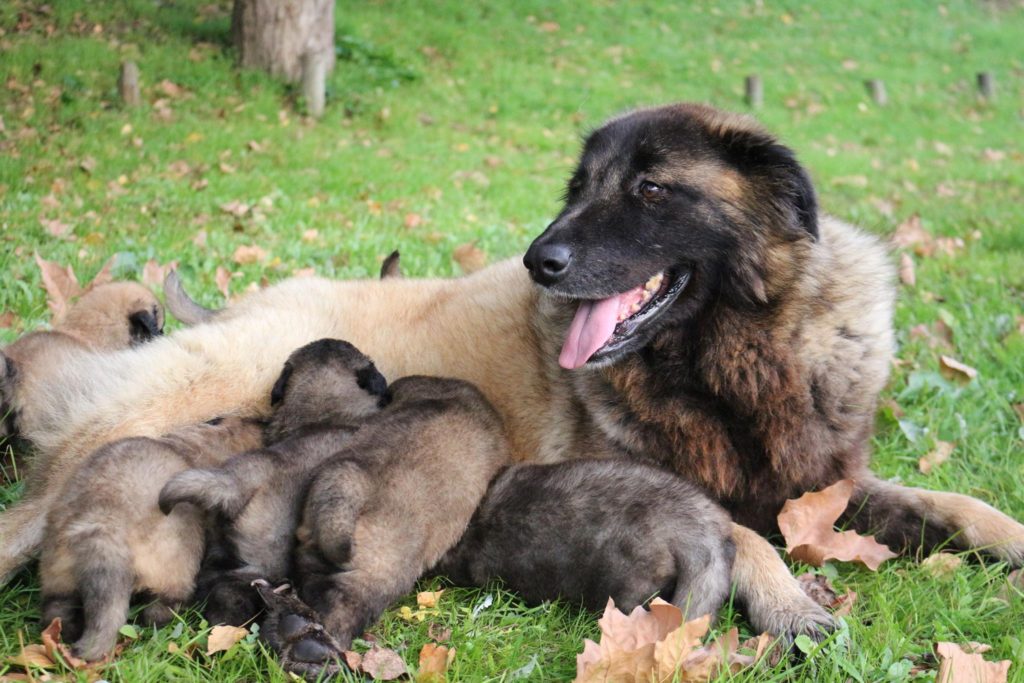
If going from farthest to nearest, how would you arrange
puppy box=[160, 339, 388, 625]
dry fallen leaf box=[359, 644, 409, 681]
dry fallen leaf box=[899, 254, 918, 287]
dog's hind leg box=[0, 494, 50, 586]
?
dry fallen leaf box=[899, 254, 918, 287], dog's hind leg box=[0, 494, 50, 586], puppy box=[160, 339, 388, 625], dry fallen leaf box=[359, 644, 409, 681]

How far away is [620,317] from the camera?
3.42 metres

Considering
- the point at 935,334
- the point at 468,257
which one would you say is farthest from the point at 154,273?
the point at 935,334

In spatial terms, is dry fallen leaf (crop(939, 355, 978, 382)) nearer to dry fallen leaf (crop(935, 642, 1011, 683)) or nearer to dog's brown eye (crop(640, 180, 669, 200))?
dog's brown eye (crop(640, 180, 669, 200))

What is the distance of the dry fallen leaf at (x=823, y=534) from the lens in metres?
3.32

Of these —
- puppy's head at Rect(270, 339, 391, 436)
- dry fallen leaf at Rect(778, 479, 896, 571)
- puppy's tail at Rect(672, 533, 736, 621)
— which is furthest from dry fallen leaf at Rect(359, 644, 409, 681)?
dry fallen leaf at Rect(778, 479, 896, 571)

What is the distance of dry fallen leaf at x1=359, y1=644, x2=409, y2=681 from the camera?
8.47ft

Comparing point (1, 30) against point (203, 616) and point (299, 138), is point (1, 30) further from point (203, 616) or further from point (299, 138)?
point (203, 616)

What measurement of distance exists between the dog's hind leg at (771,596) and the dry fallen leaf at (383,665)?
1133 millimetres

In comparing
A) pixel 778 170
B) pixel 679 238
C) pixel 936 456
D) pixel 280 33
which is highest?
pixel 778 170

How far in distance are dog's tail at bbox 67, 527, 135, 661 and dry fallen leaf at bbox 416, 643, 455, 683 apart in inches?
32.7

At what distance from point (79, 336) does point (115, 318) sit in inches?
9.9

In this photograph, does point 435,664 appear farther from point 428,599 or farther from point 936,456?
point 936,456

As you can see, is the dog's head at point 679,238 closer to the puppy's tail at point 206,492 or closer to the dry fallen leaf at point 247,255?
the puppy's tail at point 206,492

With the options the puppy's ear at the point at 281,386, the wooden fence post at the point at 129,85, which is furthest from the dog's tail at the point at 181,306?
the wooden fence post at the point at 129,85
